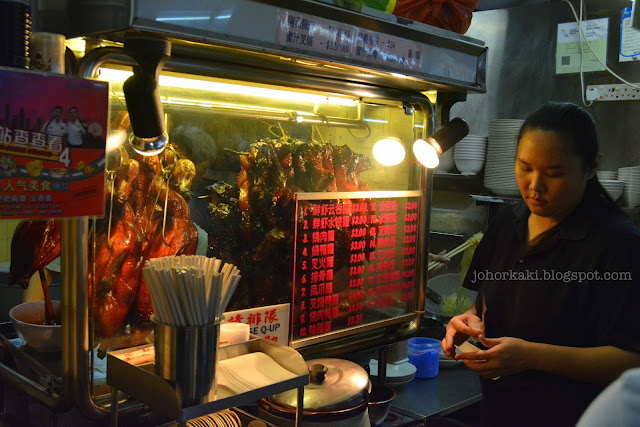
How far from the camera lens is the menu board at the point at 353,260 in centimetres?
207

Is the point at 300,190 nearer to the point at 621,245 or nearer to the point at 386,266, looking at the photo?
the point at 386,266

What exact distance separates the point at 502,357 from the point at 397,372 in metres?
0.95

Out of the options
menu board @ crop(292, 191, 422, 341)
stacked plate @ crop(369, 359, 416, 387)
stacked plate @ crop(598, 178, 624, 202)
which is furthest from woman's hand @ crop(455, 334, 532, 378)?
stacked plate @ crop(598, 178, 624, 202)

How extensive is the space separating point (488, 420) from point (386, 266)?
711 mm

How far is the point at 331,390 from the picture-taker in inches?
70.9

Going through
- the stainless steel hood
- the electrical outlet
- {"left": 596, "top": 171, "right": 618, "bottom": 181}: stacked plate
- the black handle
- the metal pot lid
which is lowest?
the metal pot lid

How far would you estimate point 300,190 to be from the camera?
2123mm

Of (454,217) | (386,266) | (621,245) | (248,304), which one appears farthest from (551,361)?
(454,217)

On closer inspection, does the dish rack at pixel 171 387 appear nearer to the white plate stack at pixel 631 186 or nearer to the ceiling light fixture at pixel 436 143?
the ceiling light fixture at pixel 436 143

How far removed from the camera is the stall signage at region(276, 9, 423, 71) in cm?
163

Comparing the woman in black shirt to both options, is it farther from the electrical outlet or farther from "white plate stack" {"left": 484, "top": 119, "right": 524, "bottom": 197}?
the electrical outlet

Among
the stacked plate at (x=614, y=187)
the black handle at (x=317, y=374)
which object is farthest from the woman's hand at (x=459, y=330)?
the stacked plate at (x=614, y=187)

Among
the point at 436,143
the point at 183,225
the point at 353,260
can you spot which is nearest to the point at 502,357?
the point at 353,260

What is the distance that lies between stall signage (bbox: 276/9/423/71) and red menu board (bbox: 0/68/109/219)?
0.57 meters
